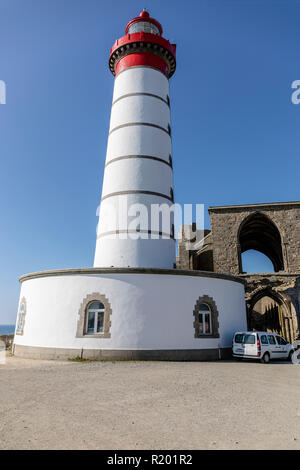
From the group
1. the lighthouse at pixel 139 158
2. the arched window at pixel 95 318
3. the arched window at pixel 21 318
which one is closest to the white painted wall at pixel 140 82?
the lighthouse at pixel 139 158

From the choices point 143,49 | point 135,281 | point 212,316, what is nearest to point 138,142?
point 143,49

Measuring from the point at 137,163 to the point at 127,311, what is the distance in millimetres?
8292

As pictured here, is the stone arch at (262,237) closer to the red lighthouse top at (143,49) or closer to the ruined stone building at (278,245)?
the ruined stone building at (278,245)

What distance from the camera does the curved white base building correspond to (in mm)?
11977

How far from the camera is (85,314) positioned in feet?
40.6

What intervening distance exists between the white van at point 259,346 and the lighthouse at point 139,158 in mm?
5225

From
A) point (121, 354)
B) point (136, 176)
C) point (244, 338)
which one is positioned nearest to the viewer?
point (121, 354)

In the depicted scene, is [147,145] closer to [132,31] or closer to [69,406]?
[132,31]

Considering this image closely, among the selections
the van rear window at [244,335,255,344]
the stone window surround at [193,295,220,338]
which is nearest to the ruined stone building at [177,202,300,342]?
the stone window surround at [193,295,220,338]

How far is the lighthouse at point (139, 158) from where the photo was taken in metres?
15.9

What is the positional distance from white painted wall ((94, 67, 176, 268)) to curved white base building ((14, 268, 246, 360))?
2867 mm

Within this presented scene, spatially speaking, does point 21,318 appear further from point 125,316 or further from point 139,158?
point 139,158

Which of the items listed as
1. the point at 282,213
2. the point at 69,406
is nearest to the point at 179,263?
the point at 282,213
